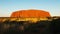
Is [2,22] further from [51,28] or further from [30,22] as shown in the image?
[51,28]

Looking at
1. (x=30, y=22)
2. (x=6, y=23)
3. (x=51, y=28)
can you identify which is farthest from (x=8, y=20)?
(x=51, y=28)

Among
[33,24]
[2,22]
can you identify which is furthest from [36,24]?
[2,22]

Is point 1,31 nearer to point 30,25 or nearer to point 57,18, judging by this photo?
point 30,25

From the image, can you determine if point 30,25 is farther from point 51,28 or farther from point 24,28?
point 51,28

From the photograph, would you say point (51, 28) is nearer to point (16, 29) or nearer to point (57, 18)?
point (57, 18)

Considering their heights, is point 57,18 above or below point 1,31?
above

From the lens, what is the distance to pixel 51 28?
0.98 m

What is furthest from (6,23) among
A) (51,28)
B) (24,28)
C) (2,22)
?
(51,28)

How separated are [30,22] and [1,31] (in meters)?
0.23

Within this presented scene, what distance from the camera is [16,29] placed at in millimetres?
985

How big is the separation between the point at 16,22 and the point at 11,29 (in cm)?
7

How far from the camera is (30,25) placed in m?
0.99

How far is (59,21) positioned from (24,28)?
0.26m

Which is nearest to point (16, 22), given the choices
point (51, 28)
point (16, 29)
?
point (16, 29)
